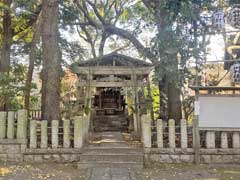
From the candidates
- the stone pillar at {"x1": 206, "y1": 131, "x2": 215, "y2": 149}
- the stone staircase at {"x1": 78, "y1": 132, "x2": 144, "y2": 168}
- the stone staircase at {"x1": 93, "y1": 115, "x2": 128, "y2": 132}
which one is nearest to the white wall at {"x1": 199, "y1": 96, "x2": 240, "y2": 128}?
the stone pillar at {"x1": 206, "y1": 131, "x2": 215, "y2": 149}

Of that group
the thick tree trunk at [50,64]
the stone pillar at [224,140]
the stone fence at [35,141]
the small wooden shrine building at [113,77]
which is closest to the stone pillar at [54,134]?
the stone fence at [35,141]

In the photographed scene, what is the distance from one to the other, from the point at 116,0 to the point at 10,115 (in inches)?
460

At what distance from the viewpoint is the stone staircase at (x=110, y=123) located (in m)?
16.7

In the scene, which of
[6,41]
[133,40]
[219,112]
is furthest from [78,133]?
[6,41]

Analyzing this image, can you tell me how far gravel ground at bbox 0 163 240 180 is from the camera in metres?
7.17

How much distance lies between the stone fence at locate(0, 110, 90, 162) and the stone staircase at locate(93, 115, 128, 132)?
7.52 metres

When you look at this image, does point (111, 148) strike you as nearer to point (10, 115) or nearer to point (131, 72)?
point (10, 115)

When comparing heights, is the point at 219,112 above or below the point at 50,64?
below

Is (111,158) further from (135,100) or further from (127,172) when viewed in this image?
(135,100)

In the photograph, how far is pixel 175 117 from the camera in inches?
420

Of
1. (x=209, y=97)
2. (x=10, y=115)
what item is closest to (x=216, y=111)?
A: (x=209, y=97)

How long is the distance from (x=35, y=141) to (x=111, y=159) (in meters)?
2.08

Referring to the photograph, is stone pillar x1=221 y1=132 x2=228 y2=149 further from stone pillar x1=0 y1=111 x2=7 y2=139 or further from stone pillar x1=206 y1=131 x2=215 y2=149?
stone pillar x1=0 y1=111 x2=7 y2=139

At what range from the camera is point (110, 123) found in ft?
56.0
